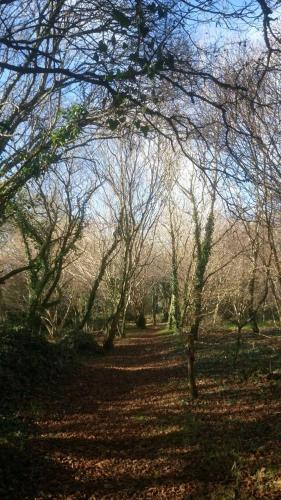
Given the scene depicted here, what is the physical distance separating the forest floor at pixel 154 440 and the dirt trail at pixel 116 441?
13mm

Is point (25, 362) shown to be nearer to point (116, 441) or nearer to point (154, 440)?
point (116, 441)

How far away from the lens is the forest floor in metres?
5.00

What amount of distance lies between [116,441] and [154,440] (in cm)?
57

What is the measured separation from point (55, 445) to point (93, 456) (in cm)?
70

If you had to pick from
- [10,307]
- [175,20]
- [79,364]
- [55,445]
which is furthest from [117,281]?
[175,20]

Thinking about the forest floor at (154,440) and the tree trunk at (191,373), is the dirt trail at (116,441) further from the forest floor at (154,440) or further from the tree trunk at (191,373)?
the tree trunk at (191,373)

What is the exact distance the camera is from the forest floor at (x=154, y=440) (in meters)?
5.00

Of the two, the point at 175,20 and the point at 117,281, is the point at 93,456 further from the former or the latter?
the point at 117,281

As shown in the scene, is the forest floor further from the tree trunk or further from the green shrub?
the green shrub

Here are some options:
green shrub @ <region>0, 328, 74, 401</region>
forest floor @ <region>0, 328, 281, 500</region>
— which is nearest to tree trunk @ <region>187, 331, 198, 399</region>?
forest floor @ <region>0, 328, 281, 500</region>

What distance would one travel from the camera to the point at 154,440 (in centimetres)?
647

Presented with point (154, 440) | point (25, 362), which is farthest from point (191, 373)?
point (25, 362)

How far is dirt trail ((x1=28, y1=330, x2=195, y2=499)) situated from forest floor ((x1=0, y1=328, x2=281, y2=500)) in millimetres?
13

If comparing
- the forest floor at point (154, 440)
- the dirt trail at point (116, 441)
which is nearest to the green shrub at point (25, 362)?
the forest floor at point (154, 440)
